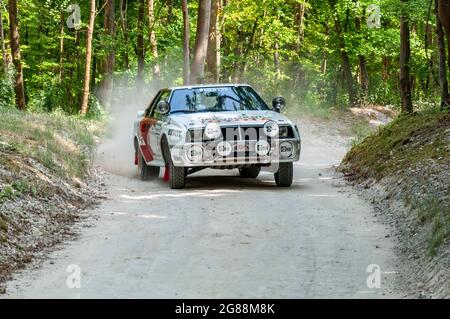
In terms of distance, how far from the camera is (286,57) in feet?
133

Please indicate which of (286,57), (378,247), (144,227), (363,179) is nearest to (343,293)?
(378,247)

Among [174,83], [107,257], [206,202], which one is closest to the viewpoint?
[107,257]

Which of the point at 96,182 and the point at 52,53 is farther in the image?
the point at 52,53

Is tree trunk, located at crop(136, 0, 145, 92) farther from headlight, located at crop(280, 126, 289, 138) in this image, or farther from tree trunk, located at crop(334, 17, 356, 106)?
headlight, located at crop(280, 126, 289, 138)

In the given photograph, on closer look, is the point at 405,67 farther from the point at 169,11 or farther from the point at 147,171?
the point at 169,11

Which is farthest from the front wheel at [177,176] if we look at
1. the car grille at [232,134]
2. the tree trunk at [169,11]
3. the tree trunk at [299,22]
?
the tree trunk at [169,11]

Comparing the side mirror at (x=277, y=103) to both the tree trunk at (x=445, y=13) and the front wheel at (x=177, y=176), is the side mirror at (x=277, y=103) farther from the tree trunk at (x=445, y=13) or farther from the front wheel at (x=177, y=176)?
the tree trunk at (x=445, y=13)

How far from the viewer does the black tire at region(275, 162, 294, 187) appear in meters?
13.6

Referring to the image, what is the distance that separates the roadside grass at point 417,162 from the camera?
363 inches

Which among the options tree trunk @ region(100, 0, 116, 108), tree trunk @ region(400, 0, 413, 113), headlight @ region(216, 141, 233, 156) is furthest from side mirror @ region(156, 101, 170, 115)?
tree trunk @ region(100, 0, 116, 108)

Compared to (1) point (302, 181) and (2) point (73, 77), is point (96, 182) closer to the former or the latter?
(1) point (302, 181)

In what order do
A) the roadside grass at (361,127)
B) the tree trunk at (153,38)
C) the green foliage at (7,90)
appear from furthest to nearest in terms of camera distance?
1. the tree trunk at (153,38)
2. the roadside grass at (361,127)
3. the green foliage at (7,90)

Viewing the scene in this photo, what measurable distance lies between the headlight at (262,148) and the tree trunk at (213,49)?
573 inches
